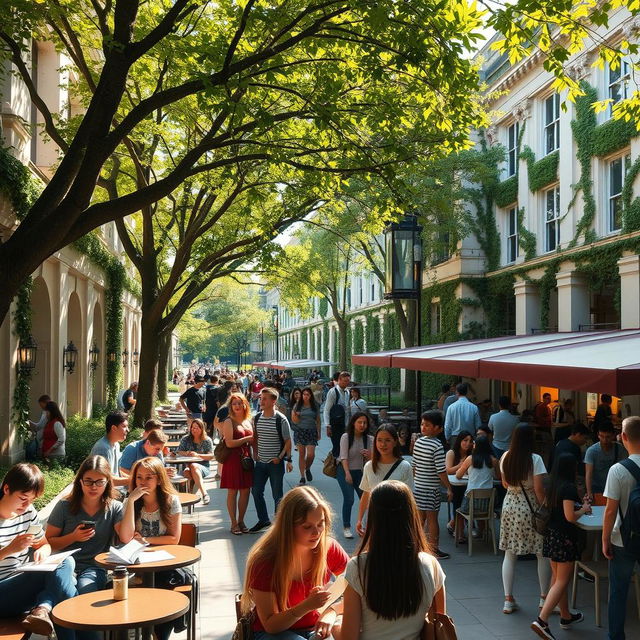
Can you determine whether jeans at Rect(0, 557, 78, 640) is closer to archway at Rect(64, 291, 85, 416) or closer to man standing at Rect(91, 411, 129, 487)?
man standing at Rect(91, 411, 129, 487)

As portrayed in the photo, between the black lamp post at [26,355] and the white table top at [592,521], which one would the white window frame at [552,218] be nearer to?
the black lamp post at [26,355]

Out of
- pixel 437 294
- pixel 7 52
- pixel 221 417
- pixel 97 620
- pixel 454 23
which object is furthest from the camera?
pixel 437 294

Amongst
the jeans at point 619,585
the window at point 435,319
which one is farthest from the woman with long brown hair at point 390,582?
the window at point 435,319

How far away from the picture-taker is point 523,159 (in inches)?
966

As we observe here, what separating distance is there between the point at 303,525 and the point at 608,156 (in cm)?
1880

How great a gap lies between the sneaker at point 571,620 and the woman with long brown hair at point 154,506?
3.55 meters

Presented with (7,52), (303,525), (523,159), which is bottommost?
(303,525)

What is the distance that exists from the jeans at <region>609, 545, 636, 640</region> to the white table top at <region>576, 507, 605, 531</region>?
26.5 inches

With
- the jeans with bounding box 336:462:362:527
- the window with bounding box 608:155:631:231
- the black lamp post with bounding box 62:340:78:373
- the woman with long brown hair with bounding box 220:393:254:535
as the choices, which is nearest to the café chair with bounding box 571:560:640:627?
the jeans with bounding box 336:462:362:527

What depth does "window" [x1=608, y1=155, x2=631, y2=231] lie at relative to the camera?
1945 centimetres

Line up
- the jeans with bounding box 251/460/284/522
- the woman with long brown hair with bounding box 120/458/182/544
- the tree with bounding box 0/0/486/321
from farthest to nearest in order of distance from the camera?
the jeans with bounding box 251/460/284/522, the tree with bounding box 0/0/486/321, the woman with long brown hair with bounding box 120/458/182/544

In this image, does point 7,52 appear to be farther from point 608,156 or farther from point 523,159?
point 523,159

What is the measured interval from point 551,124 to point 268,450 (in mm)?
17521

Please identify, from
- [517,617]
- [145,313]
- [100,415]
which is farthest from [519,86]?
[517,617]
